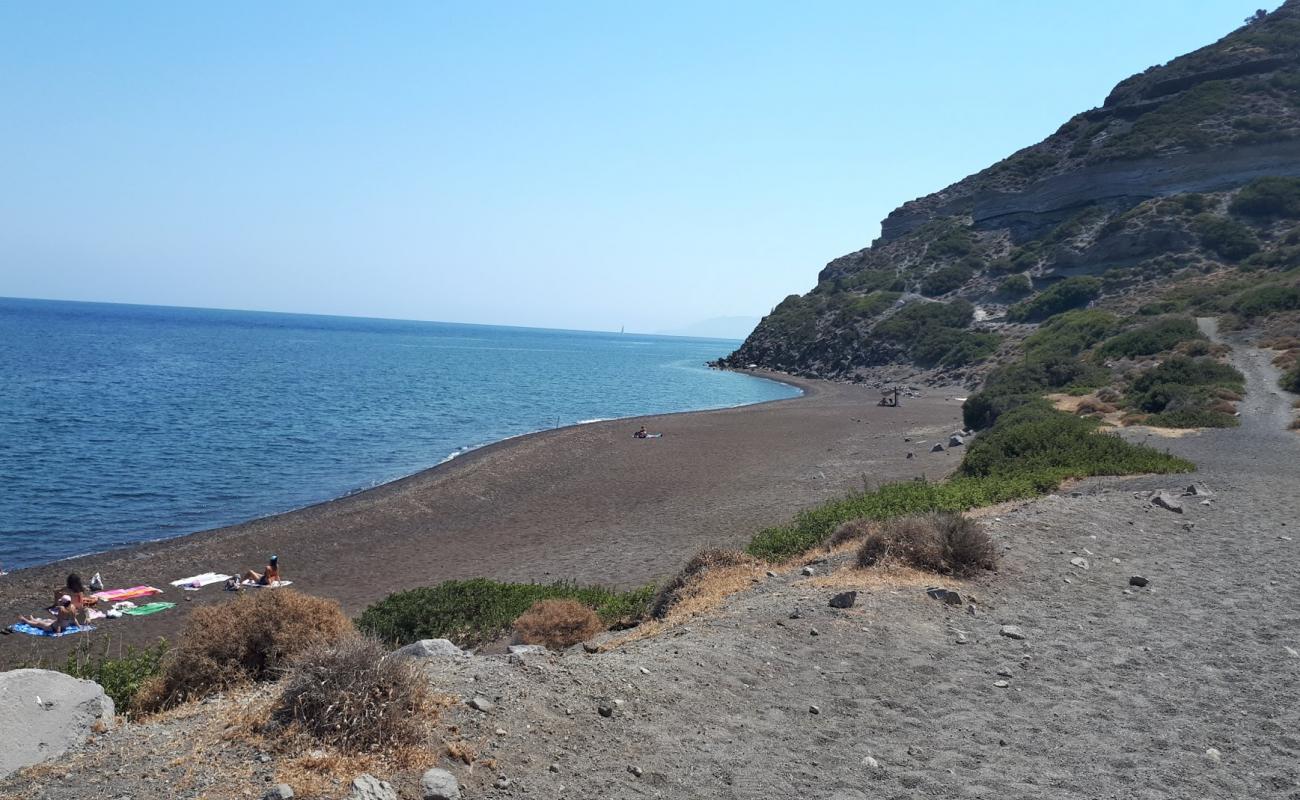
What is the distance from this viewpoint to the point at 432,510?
2473 centimetres

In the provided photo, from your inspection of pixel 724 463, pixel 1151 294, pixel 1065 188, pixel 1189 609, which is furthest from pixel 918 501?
pixel 1065 188

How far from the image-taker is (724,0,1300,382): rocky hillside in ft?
190

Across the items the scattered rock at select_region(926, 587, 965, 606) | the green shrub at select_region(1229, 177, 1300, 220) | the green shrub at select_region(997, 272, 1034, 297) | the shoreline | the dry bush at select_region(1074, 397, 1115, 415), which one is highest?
the green shrub at select_region(1229, 177, 1300, 220)

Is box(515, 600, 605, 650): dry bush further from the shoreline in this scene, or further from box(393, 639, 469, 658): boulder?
the shoreline

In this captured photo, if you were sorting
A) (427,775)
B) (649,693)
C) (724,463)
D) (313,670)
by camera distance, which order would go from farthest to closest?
(724,463) < (649,693) < (313,670) < (427,775)

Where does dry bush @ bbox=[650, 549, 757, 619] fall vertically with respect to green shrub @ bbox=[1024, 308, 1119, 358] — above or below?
below

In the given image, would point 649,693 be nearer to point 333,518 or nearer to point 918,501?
point 918,501

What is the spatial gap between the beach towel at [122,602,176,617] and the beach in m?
0.19

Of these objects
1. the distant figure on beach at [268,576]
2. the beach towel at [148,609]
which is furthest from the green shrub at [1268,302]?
the beach towel at [148,609]

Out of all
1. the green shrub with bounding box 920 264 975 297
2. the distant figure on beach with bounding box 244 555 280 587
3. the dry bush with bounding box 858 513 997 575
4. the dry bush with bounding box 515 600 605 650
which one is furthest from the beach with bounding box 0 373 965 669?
the green shrub with bounding box 920 264 975 297

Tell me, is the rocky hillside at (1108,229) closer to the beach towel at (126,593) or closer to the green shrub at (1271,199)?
the green shrub at (1271,199)

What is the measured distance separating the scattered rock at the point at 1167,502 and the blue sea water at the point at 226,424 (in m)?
22.2

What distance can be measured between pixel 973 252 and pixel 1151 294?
27.7 m

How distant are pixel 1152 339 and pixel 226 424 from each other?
43.5m
